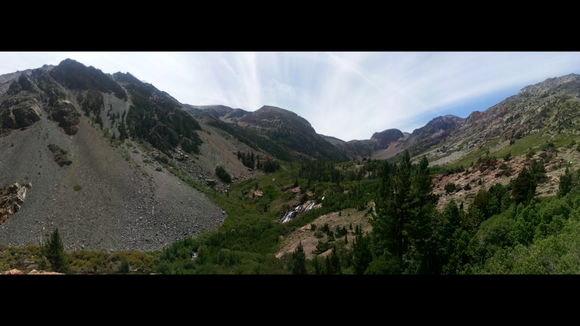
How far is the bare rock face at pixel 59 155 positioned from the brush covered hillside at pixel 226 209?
7.3 inches

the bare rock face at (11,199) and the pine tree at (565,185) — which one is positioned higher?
the bare rock face at (11,199)

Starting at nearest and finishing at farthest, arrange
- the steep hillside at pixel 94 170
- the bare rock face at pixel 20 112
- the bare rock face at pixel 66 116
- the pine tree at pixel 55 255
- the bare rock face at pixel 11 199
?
the pine tree at pixel 55 255, the bare rock face at pixel 11 199, the steep hillside at pixel 94 170, the bare rock face at pixel 20 112, the bare rock face at pixel 66 116

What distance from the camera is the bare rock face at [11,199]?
20.0 metres

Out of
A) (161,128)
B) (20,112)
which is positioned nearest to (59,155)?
(20,112)

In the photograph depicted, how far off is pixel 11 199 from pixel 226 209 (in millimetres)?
21932

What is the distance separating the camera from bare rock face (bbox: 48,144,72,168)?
28.2 meters

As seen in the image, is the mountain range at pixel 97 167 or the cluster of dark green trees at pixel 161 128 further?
the cluster of dark green trees at pixel 161 128

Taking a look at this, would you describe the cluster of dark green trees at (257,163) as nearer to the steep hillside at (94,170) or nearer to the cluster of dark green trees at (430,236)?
the steep hillside at (94,170)

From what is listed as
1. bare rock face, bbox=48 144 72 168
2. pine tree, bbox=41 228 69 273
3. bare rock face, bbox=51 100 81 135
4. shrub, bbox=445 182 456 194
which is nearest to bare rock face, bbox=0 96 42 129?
bare rock face, bbox=51 100 81 135

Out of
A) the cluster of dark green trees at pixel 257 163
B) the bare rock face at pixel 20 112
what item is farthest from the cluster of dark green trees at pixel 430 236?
the bare rock face at pixel 20 112

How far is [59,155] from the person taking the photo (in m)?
29.1

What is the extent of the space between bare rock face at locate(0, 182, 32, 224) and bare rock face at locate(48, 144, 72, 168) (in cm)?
599
